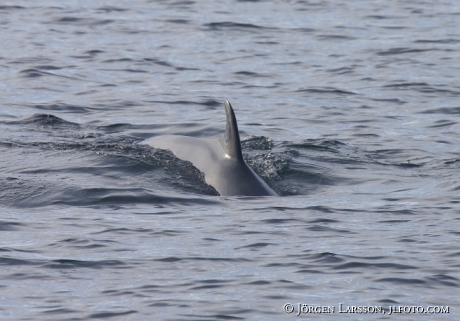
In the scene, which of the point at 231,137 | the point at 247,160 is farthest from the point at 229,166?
the point at 247,160

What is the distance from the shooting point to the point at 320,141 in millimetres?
14461

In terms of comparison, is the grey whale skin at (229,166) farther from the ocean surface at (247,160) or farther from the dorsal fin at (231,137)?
the ocean surface at (247,160)

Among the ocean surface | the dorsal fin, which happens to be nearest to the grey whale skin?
the dorsal fin

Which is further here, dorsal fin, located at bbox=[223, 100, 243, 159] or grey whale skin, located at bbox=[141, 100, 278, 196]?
grey whale skin, located at bbox=[141, 100, 278, 196]

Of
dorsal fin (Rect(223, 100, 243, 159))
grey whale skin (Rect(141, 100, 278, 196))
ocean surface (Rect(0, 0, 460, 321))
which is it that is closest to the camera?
ocean surface (Rect(0, 0, 460, 321))

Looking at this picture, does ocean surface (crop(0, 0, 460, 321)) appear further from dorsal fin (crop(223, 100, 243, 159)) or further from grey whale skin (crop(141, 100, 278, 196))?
dorsal fin (crop(223, 100, 243, 159))

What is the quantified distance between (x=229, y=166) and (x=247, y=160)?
205 centimetres

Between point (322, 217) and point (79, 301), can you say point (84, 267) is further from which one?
point (322, 217)

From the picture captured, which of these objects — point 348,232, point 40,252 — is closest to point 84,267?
point 40,252

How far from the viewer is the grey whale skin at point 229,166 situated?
10.8 meters

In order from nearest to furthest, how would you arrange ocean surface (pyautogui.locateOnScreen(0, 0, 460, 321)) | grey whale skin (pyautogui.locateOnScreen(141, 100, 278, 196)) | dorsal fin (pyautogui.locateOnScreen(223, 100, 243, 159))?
ocean surface (pyautogui.locateOnScreen(0, 0, 460, 321)) → dorsal fin (pyautogui.locateOnScreen(223, 100, 243, 159)) → grey whale skin (pyautogui.locateOnScreen(141, 100, 278, 196))

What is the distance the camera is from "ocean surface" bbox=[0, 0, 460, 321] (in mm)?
7680

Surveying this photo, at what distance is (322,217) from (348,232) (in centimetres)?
62

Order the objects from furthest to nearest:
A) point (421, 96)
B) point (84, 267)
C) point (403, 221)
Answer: point (421, 96)
point (403, 221)
point (84, 267)
